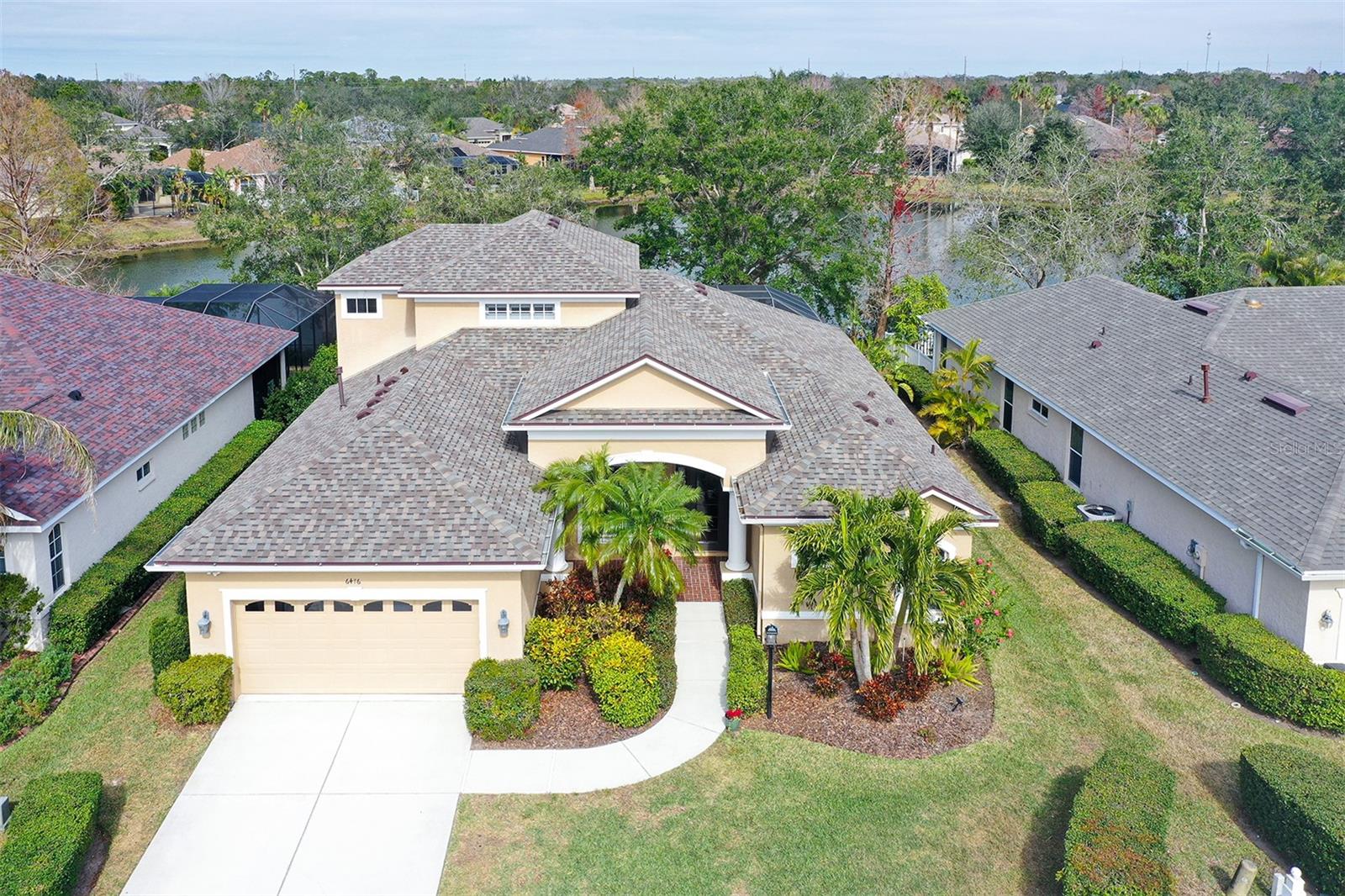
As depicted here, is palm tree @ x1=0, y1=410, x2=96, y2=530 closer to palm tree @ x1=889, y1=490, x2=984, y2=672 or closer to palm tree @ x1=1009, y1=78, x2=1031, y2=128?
palm tree @ x1=889, y1=490, x2=984, y2=672

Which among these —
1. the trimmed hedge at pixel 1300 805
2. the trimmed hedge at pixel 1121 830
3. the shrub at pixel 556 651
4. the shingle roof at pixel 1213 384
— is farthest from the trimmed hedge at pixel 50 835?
the shingle roof at pixel 1213 384

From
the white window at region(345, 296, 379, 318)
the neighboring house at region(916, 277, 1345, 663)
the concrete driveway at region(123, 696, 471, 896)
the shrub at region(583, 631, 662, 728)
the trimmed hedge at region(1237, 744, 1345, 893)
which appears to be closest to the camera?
the trimmed hedge at region(1237, 744, 1345, 893)

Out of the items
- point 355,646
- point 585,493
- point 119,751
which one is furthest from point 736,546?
point 119,751

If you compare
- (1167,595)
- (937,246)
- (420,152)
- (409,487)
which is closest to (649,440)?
(409,487)

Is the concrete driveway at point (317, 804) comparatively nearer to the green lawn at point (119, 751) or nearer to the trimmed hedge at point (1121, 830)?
the green lawn at point (119, 751)

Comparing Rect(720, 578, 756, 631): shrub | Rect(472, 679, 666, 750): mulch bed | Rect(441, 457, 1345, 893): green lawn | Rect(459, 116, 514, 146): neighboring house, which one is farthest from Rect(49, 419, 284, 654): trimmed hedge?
Rect(459, 116, 514, 146): neighboring house

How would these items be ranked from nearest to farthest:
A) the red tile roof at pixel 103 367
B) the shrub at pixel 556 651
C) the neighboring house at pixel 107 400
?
the shrub at pixel 556 651
the neighboring house at pixel 107 400
the red tile roof at pixel 103 367
